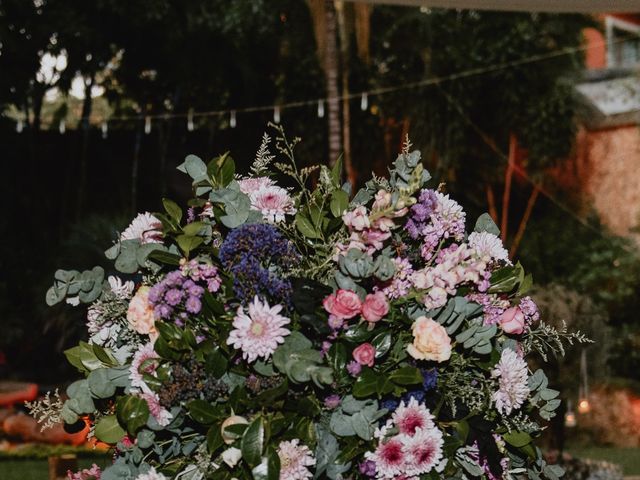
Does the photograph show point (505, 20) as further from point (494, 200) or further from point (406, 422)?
point (406, 422)

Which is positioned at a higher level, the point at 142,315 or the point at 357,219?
the point at 357,219

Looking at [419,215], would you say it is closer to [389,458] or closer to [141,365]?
[389,458]

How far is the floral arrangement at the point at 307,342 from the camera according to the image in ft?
5.72

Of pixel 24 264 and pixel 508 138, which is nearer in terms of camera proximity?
pixel 24 264

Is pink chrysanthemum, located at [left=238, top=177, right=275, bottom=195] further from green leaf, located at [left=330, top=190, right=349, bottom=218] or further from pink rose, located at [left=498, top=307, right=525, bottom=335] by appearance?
pink rose, located at [left=498, top=307, right=525, bottom=335]

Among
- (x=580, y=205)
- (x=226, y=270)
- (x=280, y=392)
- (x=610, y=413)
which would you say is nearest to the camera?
(x=280, y=392)

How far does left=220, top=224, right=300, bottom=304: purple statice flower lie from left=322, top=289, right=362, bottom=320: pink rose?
0.08 meters

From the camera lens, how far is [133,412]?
71.0 inches

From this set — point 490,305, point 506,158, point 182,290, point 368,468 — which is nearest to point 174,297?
point 182,290

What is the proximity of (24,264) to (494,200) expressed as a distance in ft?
21.0

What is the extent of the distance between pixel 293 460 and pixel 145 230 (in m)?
0.61

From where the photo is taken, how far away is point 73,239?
33.7ft

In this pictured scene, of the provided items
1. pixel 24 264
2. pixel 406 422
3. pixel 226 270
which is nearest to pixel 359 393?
pixel 406 422

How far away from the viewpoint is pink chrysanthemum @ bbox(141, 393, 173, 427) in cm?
179
